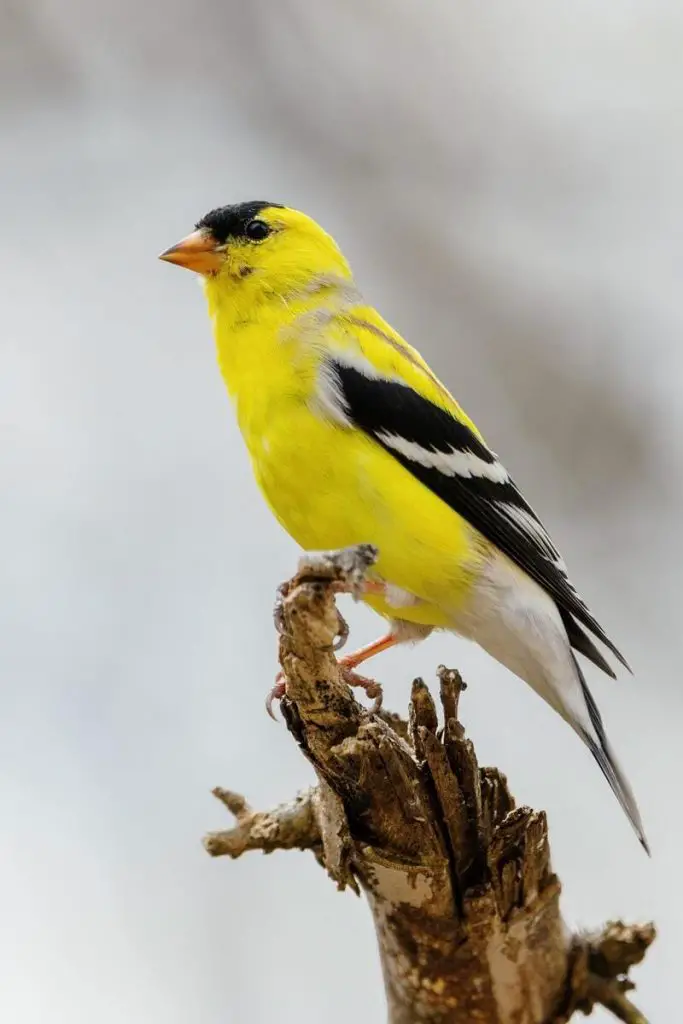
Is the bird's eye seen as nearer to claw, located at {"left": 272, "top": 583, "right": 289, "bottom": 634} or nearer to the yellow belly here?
the yellow belly

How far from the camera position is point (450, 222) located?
371 cm

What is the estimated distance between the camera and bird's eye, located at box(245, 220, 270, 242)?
239 centimetres

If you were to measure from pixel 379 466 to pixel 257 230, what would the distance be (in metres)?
0.77

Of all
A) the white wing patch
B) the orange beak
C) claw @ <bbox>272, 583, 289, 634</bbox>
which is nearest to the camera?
claw @ <bbox>272, 583, 289, 634</bbox>

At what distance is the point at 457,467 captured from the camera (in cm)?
216

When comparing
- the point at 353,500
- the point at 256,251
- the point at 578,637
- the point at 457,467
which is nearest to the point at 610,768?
the point at 578,637

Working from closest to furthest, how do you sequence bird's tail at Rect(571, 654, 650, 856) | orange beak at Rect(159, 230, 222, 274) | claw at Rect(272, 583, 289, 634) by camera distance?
claw at Rect(272, 583, 289, 634), bird's tail at Rect(571, 654, 650, 856), orange beak at Rect(159, 230, 222, 274)

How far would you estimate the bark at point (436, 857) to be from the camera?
1690 mm

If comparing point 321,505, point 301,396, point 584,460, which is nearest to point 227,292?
point 301,396

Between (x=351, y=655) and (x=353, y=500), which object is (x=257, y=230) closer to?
(x=353, y=500)

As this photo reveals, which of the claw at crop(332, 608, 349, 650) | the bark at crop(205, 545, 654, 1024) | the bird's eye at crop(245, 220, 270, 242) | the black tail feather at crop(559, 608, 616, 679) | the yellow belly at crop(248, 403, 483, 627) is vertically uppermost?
the bird's eye at crop(245, 220, 270, 242)

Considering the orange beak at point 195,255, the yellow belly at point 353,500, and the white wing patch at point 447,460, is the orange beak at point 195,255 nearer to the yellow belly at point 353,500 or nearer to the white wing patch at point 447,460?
the yellow belly at point 353,500

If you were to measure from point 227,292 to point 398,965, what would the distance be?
1.44 meters

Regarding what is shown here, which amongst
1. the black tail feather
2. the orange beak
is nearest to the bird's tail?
the black tail feather
